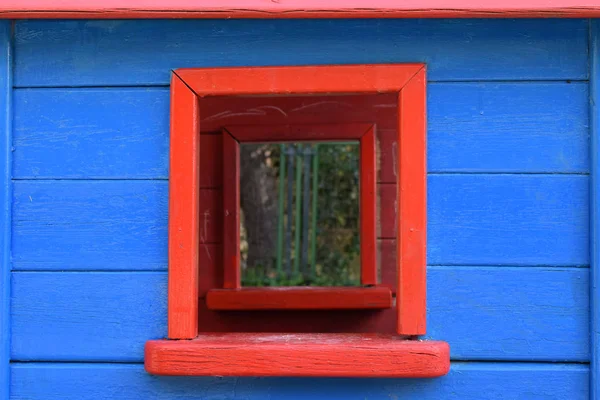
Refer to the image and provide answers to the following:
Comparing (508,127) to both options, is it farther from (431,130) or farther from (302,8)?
(302,8)

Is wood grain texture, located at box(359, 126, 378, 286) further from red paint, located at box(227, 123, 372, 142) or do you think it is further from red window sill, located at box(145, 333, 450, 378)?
red window sill, located at box(145, 333, 450, 378)

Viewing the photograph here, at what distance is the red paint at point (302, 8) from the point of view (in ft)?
4.83

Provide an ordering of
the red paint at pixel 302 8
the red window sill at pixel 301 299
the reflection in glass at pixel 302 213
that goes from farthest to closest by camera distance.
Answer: the reflection in glass at pixel 302 213, the red window sill at pixel 301 299, the red paint at pixel 302 8

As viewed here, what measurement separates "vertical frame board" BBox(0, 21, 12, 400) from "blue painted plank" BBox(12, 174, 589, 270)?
0.02 metres

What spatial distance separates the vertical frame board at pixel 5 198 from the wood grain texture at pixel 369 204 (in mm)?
1596

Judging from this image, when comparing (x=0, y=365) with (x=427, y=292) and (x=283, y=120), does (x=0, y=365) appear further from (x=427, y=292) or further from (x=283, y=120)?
(x=283, y=120)

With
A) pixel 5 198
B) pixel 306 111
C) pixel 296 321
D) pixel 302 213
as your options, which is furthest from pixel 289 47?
pixel 302 213

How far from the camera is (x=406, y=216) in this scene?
5.10ft

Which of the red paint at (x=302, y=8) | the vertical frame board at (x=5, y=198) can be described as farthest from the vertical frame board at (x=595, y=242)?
the vertical frame board at (x=5, y=198)

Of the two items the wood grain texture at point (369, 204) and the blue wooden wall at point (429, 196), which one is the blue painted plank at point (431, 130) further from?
the wood grain texture at point (369, 204)

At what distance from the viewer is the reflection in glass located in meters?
5.27

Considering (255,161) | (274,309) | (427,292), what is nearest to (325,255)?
(255,161)

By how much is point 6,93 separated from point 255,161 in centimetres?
371

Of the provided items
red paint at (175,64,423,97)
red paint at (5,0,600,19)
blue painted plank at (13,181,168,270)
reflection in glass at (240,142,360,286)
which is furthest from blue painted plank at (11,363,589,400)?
reflection in glass at (240,142,360,286)
